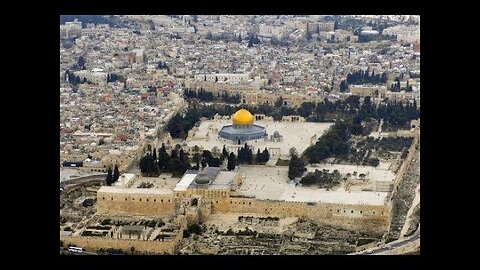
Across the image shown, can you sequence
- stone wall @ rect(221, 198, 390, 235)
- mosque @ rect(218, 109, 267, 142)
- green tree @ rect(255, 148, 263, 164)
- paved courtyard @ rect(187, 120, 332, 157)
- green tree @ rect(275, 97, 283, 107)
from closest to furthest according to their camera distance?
stone wall @ rect(221, 198, 390, 235) < green tree @ rect(255, 148, 263, 164) < paved courtyard @ rect(187, 120, 332, 157) < mosque @ rect(218, 109, 267, 142) < green tree @ rect(275, 97, 283, 107)

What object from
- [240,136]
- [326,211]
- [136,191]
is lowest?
[326,211]

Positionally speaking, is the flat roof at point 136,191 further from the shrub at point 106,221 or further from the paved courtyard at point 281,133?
the paved courtyard at point 281,133

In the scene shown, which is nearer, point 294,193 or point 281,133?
point 294,193

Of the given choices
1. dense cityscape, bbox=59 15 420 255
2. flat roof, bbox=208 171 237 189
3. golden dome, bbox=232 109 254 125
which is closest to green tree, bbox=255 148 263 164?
dense cityscape, bbox=59 15 420 255

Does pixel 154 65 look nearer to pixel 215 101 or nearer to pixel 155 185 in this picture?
pixel 215 101

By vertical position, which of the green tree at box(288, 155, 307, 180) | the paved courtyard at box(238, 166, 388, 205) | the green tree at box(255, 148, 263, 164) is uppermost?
the green tree at box(255, 148, 263, 164)

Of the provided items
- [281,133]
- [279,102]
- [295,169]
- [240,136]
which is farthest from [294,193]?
[279,102]

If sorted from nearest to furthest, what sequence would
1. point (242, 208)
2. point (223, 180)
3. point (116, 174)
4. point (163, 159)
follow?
point (242, 208) → point (223, 180) → point (116, 174) → point (163, 159)

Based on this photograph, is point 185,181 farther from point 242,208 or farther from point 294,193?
point 294,193

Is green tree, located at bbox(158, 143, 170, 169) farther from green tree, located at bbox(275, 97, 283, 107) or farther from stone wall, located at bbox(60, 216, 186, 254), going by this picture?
green tree, located at bbox(275, 97, 283, 107)
